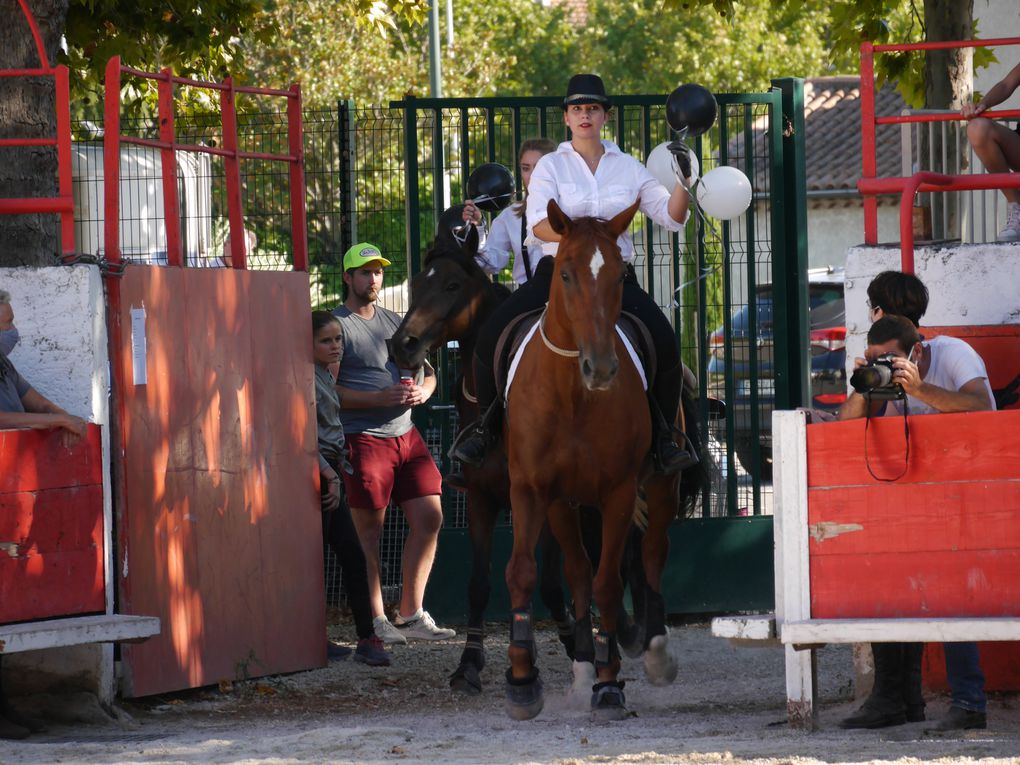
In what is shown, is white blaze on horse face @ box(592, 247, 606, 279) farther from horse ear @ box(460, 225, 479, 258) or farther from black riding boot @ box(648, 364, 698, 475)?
horse ear @ box(460, 225, 479, 258)

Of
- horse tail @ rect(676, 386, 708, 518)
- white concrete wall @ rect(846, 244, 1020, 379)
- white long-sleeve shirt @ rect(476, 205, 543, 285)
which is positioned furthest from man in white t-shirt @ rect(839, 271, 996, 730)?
white long-sleeve shirt @ rect(476, 205, 543, 285)

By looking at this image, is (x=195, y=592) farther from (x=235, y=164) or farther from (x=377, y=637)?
(x=235, y=164)

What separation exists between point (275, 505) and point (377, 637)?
1.11m

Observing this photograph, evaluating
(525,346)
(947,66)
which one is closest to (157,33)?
(947,66)

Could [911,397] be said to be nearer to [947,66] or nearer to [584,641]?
[584,641]

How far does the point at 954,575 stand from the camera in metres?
6.35

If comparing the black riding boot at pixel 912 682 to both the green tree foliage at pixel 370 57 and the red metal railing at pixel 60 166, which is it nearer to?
the red metal railing at pixel 60 166

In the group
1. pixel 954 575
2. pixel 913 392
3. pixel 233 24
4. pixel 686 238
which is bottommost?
pixel 954 575

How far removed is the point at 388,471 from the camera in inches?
380

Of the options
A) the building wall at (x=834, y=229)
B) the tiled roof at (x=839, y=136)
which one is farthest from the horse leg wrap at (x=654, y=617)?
the tiled roof at (x=839, y=136)

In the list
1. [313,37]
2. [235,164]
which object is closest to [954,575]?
[235,164]

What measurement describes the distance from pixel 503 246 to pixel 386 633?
2.36 metres

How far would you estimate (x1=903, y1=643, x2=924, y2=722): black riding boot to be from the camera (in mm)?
6859

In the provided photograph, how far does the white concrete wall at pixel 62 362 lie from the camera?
7395 millimetres
